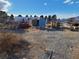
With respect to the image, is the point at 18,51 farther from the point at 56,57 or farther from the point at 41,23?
the point at 41,23

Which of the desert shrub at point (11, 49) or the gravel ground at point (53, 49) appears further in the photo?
the desert shrub at point (11, 49)

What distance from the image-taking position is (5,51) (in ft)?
34.7

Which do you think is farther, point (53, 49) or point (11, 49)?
point (53, 49)

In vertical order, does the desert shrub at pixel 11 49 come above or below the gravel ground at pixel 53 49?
above

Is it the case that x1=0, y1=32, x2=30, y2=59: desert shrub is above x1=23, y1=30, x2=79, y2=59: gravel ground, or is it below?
above

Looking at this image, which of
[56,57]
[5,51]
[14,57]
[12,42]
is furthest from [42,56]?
[12,42]

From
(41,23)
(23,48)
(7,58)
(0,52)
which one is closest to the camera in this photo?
(7,58)

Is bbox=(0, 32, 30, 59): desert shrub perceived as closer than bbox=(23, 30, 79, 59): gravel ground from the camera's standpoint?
No

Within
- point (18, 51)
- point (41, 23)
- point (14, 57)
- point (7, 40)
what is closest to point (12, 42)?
point (7, 40)

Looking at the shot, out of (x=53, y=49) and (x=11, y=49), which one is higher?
(x=11, y=49)

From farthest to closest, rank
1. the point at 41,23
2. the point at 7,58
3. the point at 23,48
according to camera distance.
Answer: the point at 41,23, the point at 23,48, the point at 7,58

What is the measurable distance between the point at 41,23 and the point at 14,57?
33002 millimetres

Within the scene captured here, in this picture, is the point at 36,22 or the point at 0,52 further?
the point at 36,22

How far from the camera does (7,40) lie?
41.1ft
